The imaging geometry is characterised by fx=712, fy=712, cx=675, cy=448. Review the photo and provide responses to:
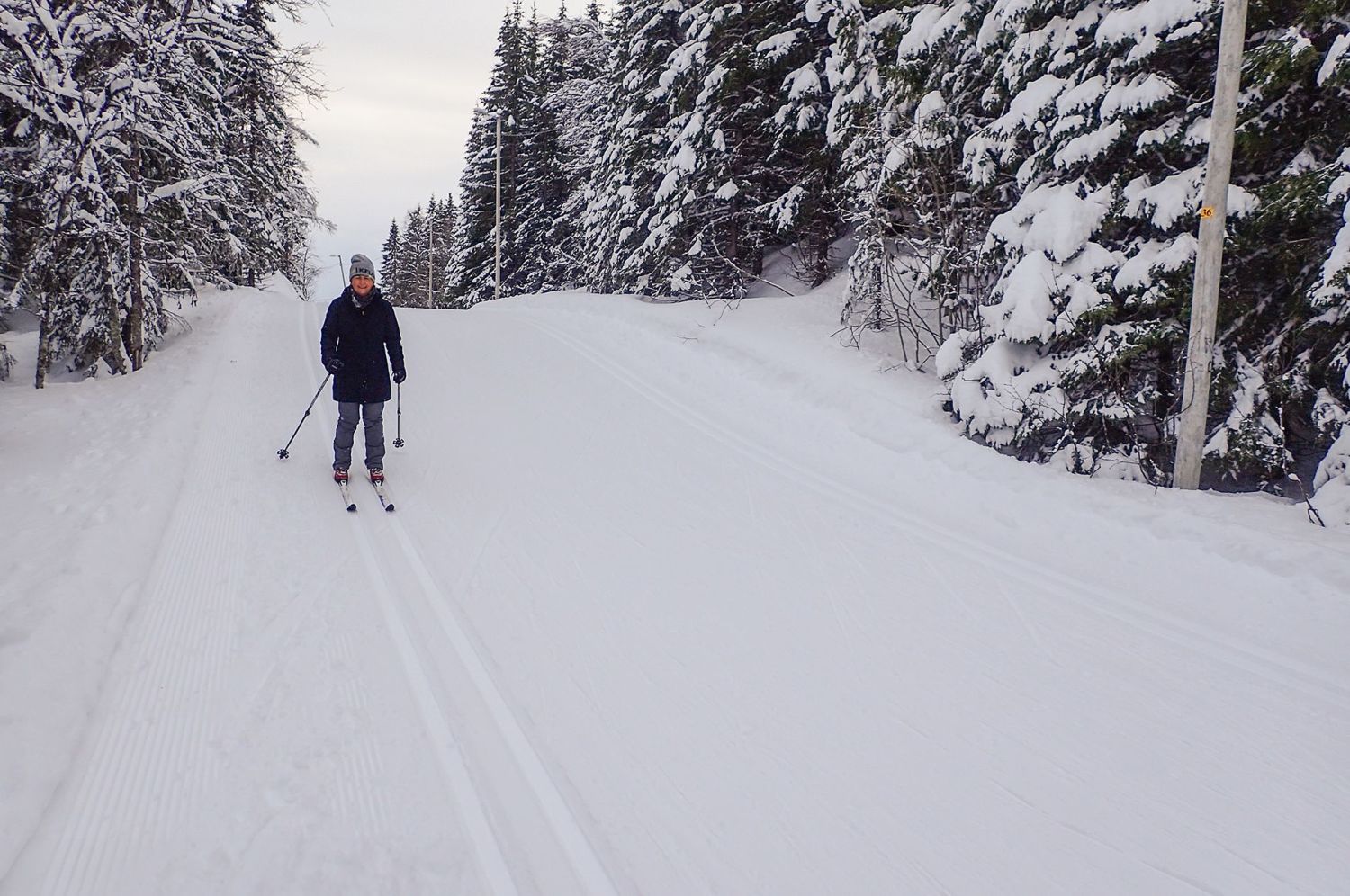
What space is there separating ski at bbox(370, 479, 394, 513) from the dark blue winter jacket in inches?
31.5

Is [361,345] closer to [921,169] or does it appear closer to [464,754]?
[464,754]

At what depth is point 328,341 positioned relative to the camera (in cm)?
674

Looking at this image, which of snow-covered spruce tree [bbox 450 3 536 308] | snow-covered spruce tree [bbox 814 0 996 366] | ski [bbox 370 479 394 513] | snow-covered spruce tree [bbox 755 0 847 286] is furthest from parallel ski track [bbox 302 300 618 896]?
snow-covered spruce tree [bbox 450 3 536 308]

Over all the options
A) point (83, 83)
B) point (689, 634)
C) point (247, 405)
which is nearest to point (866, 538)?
point (689, 634)

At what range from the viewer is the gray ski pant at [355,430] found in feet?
22.4

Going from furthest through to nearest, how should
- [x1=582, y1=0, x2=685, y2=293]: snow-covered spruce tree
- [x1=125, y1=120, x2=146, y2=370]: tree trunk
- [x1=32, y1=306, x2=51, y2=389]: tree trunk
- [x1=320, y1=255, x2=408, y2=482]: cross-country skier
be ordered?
[x1=582, y1=0, x2=685, y2=293]: snow-covered spruce tree, [x1=125, y1=120, x2=146, y2=370]: tree trunk, [x1=32, y1=306, x2=51, y2=389]: tree trunk, [x1=320, y1=255, x2=408, y2=482]: cross-country skier

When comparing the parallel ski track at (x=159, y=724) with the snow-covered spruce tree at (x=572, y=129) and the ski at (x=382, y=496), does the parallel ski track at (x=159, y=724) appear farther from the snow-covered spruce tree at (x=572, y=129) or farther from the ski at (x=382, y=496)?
the snow-covered spruce tree at (x=572, y=129)

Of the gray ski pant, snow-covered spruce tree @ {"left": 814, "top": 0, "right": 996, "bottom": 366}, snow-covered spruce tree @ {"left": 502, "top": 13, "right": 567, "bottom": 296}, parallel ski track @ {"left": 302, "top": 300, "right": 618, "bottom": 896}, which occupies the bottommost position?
parallel ski track @ {"left": 302, "top": 300, "right": 618, "bottom": 896}

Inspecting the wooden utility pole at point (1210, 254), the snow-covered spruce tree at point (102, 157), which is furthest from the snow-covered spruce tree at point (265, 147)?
the wooden utility pole at point (1210, 254)

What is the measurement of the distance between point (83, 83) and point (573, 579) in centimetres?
1150

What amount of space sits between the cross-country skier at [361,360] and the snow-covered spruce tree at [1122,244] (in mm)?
5866

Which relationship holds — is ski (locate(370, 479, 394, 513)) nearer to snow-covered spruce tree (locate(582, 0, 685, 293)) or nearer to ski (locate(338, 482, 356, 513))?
ski (locate(338, 482, 356, 513))

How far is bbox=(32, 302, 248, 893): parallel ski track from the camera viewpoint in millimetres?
2711

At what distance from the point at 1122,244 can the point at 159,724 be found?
27.7 feet
